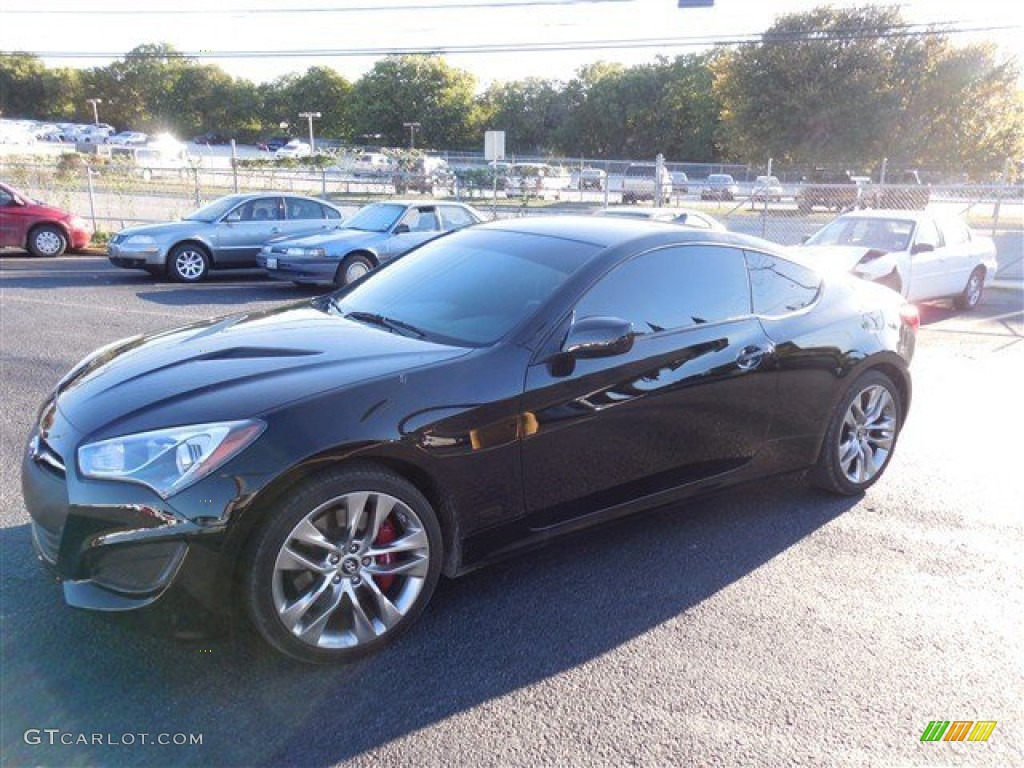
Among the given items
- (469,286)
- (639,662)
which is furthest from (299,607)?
(469,286)

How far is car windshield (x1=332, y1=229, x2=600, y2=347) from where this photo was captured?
3.58m

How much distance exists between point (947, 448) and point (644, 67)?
79.0 m

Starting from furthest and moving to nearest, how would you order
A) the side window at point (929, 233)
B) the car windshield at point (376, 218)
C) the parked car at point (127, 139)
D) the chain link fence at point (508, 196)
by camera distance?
the parked car at point (127, 139) → the chain link fence at point (508, 196) → the car windshield at point (376, 218) → the side window at point (929, 233)

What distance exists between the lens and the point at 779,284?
4.37 meters

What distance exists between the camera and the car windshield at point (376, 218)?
1312cm

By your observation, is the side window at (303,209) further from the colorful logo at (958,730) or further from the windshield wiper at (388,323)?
the colorful logo at (958,730)

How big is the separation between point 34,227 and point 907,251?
14.9 m

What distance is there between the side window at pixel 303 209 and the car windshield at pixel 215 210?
84cm

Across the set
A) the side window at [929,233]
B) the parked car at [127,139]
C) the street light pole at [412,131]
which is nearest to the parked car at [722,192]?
the side window at [929,233]

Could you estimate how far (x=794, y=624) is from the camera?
3.36 meters

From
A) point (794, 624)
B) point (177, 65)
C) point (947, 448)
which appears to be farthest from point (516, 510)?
point (177, 65)

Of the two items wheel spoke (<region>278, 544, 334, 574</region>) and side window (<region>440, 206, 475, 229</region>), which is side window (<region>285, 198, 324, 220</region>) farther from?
wheel spoke (<region>278, 544, 334, 574</region>)

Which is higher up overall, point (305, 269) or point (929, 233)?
point (929, 233)

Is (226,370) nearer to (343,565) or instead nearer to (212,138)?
(343,565)
